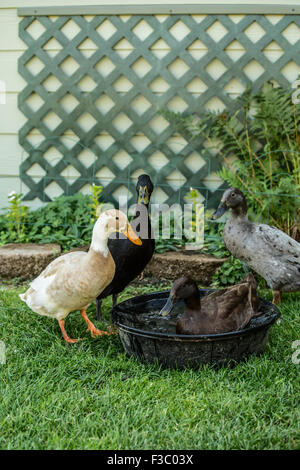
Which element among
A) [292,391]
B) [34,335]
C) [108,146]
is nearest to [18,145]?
[108,146]

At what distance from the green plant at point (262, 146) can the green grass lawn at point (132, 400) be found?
1555 millimetres

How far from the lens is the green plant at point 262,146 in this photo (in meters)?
4.02

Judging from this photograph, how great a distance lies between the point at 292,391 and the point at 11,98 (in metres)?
4.00

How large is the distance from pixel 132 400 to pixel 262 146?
3.04m

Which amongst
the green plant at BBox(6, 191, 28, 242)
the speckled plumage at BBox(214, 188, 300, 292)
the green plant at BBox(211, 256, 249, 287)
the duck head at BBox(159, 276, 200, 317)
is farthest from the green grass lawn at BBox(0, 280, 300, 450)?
the green plant at BBox(6, 191, 28, 242)

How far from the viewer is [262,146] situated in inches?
177

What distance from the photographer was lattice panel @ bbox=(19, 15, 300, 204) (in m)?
4.44

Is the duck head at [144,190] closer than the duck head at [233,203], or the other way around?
the duck head at [144,190]

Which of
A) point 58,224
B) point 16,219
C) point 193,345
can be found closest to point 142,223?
point 193,345

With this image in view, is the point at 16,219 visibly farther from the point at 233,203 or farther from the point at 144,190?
the point at 233,203

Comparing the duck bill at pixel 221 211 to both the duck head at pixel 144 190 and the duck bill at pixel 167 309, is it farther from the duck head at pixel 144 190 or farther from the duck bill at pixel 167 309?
the duck bill at pixel 167 309

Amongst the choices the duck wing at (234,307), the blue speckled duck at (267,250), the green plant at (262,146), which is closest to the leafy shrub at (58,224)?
the green plant at (262,146)

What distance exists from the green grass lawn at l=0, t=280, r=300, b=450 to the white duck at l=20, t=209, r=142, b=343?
254mm

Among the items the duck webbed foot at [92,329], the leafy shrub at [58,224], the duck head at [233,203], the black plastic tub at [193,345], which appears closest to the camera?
the black plastic tub at [193,345]
